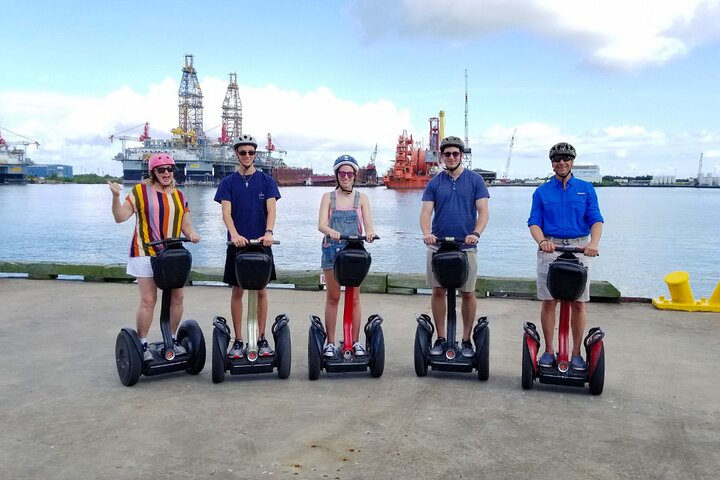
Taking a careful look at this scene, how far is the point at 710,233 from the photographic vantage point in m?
39.8

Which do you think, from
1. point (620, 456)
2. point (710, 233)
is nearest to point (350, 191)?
point (620, 456)

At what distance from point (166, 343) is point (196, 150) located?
127086mm

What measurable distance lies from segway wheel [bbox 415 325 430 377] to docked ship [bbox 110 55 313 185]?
112 metres

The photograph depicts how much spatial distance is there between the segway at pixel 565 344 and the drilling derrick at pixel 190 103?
134653mm

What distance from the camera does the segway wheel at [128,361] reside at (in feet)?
15.8

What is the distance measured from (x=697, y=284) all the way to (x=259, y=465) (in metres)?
20.8

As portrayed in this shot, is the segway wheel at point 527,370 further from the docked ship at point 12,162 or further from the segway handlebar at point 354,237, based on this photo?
the docked ship at point 12,162

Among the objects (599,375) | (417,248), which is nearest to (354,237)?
(599,375)

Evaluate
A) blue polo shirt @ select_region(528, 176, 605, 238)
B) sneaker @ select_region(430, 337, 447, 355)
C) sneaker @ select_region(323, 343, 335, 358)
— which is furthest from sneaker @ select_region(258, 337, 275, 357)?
blue polo shirt @ select_region(528, 176, 605, 238)

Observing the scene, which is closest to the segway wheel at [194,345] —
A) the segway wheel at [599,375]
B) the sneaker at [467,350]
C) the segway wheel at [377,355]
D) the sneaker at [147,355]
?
the sneaker at [147,355]

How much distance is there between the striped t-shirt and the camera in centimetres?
498

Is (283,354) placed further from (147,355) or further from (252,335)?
(147,355)

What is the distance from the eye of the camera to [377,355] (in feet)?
16.7

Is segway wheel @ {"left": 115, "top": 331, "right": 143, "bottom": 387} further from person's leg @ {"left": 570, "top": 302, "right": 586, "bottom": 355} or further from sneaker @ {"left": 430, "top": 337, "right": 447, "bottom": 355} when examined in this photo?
person's leg @ {"left": 570, "top": 302, "right": 586, "bottom": 355}
